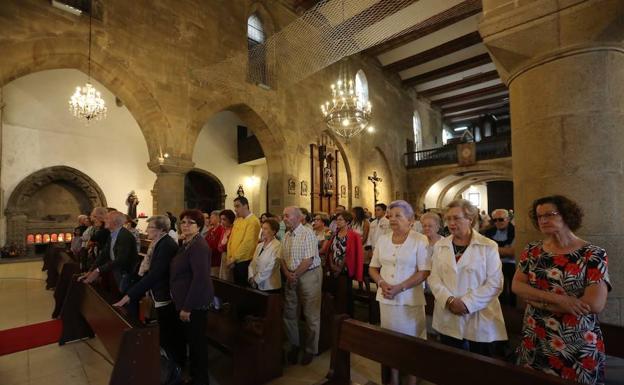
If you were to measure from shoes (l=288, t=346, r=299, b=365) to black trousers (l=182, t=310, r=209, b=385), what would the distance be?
0.85m

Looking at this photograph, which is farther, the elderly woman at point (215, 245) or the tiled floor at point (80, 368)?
the elderly woman at point (215, 245)

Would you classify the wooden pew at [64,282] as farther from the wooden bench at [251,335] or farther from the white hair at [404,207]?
the white hair at [404,207]

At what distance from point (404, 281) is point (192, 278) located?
1545mm

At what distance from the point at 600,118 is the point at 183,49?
8356mm

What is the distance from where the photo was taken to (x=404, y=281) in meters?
2.21

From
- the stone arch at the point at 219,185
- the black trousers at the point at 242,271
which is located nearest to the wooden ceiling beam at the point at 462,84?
the stone arch at the point at 219,185

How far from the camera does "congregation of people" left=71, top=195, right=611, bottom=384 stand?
1.54 meters

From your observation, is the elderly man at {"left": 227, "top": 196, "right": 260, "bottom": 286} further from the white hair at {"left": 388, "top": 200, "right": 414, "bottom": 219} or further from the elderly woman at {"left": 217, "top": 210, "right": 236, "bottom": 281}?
the white hair at {"left": 388, "top": 200, "right": 414, "bottom": 219}

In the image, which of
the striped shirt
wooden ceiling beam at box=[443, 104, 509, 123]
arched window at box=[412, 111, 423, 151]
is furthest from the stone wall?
wooden ceiling beam at box=[443, 104, 509, 123]

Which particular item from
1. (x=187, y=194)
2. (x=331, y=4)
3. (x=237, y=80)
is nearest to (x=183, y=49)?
(x=237, y=80)

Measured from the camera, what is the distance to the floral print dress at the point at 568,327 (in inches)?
58.8

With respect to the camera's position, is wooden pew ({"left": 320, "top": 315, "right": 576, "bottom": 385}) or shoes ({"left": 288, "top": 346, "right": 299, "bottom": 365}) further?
shoes ({"left": 288, "top": 346, "right": 299, "bottom": 365})

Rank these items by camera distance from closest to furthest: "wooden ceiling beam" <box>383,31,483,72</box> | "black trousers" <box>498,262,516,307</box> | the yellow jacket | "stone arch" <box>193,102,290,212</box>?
the yellow jacket < "black trousers" <box>498,262,516,307</box> < "stone arch" <box>193,102,290,212</box> < "wooden ceiling beam" <box>383,31,483,72</box>

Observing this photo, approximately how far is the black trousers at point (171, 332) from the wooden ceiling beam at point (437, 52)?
13.9 m
